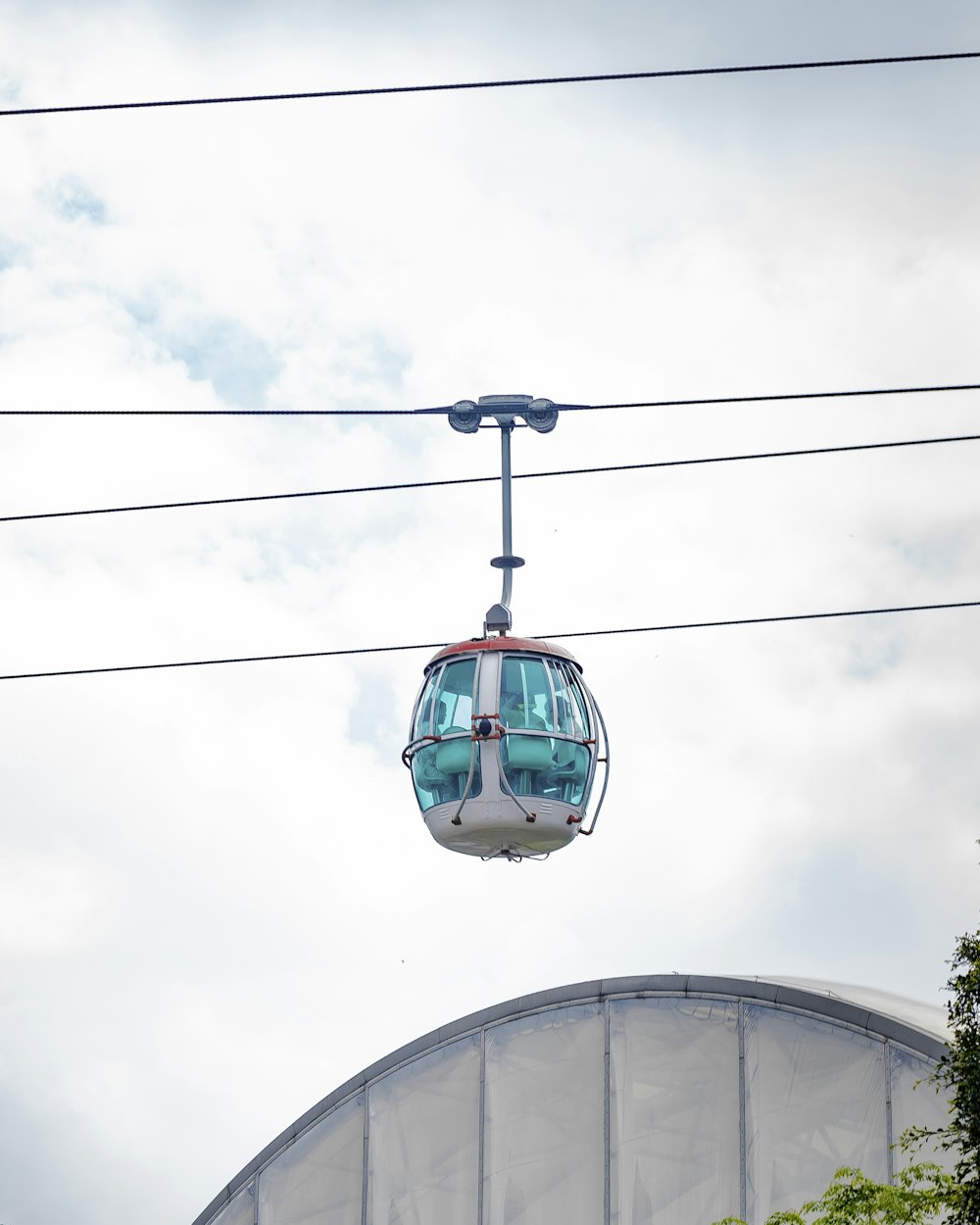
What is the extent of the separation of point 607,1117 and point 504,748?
13220mm

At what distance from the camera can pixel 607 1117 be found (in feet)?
100

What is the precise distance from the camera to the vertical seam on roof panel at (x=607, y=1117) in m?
30.3

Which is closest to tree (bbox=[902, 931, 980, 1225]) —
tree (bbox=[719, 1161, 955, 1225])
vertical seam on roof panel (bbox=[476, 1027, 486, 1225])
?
tree (bbox=[719, 1161, 955, 1225])

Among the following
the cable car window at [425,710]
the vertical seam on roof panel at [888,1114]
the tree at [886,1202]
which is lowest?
the tree at [886,1202]

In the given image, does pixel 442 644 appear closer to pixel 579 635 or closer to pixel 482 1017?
pixel 579 635

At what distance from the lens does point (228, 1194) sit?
33562mm

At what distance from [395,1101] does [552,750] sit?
48.9ft

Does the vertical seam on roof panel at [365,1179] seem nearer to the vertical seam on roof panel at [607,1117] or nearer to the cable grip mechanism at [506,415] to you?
the vertical seam on roof panel at [607,1117]

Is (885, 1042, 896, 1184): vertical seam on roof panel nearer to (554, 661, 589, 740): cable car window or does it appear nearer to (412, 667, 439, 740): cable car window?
(554, 661, 589, 740): cable car window

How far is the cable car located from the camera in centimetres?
1878

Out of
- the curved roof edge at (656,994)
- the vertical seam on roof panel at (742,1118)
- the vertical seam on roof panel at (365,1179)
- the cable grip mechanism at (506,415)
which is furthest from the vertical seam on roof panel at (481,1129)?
the cable grip mechanism at (506,415)

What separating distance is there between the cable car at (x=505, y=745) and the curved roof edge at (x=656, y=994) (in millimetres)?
10278

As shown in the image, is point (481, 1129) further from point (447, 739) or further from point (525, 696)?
point (525, 696)

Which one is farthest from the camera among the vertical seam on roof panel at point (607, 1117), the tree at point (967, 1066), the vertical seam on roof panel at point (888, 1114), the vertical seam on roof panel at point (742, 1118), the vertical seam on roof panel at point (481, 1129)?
the vertical seam on roof panel at point (481, 1129)
